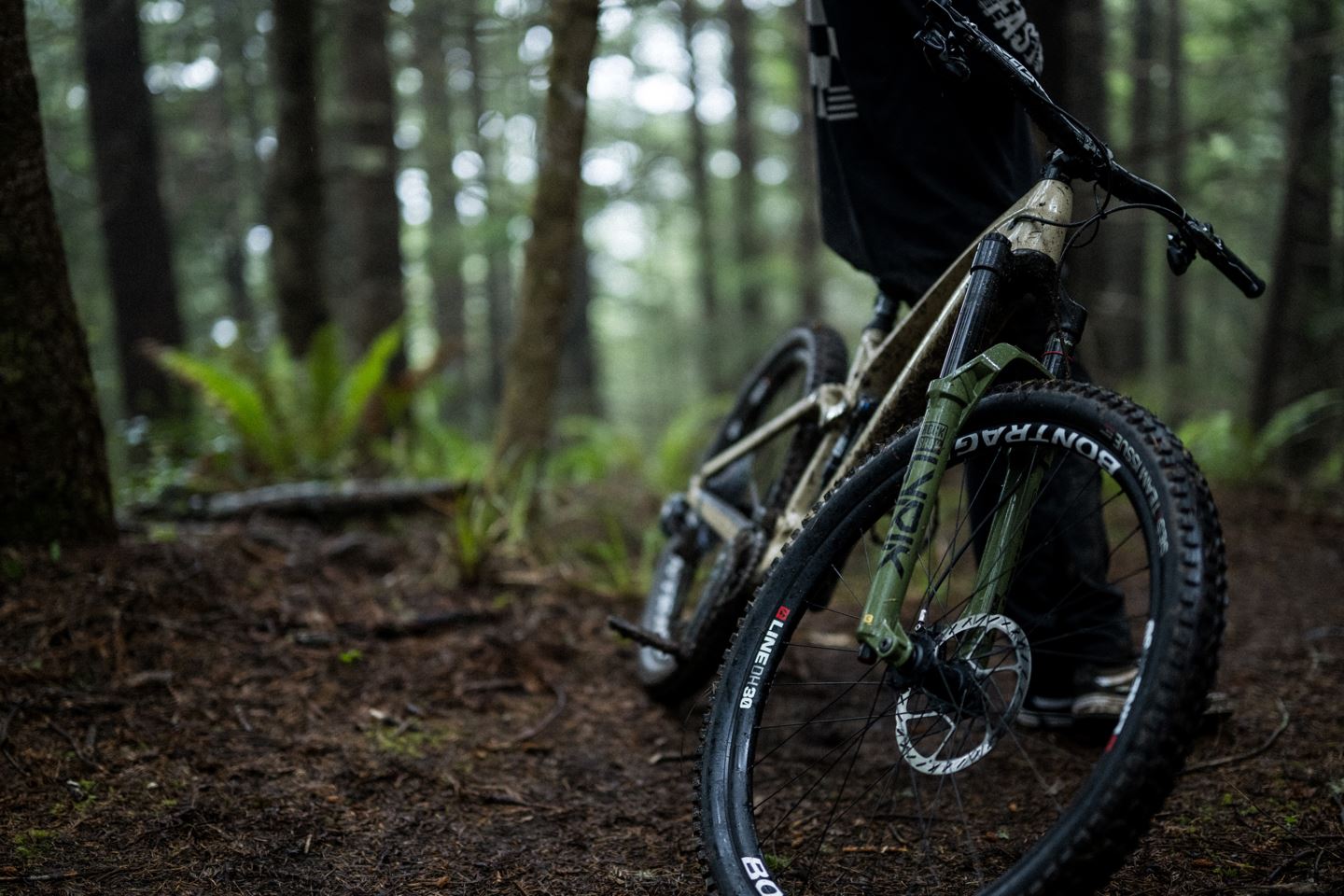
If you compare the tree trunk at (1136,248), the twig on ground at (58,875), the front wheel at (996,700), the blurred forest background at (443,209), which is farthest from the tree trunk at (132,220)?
the tree trunk at (1136,248)

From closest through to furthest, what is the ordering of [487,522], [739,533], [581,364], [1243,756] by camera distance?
[1243,756] < [739,533] < [487,522] < [581,364]

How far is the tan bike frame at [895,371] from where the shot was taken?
2.06 m

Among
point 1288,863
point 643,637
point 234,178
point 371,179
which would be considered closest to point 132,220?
point 371,179

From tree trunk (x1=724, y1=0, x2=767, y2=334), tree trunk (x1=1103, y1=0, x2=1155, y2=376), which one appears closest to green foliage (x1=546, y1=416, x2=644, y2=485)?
tree trunk (x1=724, y1=0, x2=767, y2=334)

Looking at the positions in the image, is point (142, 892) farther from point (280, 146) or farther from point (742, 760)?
point (280, 146)

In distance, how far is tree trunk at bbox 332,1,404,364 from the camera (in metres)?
8.59

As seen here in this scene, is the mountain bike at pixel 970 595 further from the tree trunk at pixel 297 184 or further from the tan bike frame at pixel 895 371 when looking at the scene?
the tree trunk at pixel 297 184

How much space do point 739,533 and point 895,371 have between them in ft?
2.29

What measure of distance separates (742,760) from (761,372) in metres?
2.16

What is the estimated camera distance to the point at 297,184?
6.79 meters

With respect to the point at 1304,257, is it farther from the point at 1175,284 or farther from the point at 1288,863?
the point at 1175,284

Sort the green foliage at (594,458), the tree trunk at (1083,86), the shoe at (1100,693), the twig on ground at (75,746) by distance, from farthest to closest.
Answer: the green foliage at (594,458) → the tree trunk at (1083,86) → the shoe at (1100,693) → the twig on ground at (75,746)

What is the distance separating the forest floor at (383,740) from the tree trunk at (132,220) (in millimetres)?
5602

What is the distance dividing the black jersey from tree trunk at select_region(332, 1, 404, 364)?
263 inches
